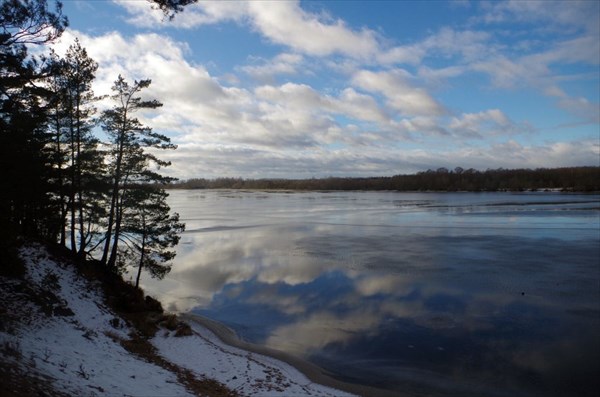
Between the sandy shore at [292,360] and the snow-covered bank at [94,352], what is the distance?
0.36 meters

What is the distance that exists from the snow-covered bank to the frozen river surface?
2280 mm

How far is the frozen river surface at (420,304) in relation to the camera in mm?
12953

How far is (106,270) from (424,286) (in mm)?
15348

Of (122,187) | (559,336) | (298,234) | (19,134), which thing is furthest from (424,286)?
(298,234)

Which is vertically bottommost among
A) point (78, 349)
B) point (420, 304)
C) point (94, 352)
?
point (420, 304)

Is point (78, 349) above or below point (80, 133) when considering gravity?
below

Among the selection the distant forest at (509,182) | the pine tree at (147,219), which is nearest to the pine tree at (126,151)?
the pine tree at (147,219)

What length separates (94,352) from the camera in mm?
10797

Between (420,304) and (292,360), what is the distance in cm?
757

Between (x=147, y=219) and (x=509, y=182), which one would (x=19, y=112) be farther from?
(x=509, y=182)

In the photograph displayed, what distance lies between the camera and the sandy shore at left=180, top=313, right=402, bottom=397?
11859mm

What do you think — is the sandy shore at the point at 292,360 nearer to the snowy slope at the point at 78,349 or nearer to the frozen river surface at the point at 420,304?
the frozen river surface at the point at 420,304

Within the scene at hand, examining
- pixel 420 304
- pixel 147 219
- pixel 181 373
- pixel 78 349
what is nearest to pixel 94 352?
pixel 78 349

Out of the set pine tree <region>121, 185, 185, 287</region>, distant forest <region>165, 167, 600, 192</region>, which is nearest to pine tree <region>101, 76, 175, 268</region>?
pine tree <region>121, 185, 185, 287</region>
